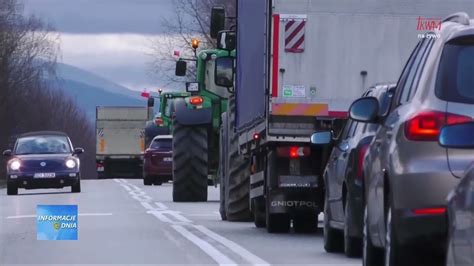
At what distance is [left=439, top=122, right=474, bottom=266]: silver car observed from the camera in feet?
28.8

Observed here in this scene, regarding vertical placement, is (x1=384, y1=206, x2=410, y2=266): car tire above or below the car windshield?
above

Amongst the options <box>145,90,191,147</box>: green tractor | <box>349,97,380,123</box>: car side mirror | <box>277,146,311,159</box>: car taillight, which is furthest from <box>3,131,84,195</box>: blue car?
<box>349,97,380,123</box>: car side mirror

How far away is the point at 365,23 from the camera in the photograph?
19141mm

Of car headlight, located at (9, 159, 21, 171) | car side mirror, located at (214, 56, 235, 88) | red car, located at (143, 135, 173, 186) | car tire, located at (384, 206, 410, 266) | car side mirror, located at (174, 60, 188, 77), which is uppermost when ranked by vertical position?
car side mirror, located at (214, 56, 235, 88)

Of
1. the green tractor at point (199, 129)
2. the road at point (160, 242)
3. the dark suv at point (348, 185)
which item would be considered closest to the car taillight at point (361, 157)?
the dark suv at point (348, 185)

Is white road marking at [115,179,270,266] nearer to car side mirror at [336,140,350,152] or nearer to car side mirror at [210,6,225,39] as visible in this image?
car side mirror at [336,140,350,152]

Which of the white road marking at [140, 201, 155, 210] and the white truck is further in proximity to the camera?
the white truck

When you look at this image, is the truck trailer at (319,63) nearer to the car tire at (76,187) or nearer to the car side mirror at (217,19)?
the car side mirror at (217,19)

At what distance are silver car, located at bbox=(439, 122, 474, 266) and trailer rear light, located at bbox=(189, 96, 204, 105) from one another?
2099 centimetres

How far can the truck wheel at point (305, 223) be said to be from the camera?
20264 millimetres

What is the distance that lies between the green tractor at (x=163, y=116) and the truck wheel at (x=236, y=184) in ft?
42.4

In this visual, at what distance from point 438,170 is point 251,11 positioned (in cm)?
1005

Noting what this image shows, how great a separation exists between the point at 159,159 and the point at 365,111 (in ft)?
126

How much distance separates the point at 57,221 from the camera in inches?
651
